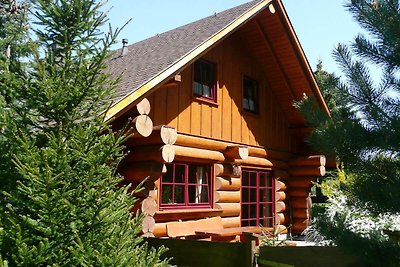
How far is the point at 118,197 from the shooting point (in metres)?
4.36

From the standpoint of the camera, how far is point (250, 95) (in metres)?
12.0

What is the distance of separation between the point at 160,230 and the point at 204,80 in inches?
142

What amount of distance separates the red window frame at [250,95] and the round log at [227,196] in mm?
2305

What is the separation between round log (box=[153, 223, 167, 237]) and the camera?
8.36 metres

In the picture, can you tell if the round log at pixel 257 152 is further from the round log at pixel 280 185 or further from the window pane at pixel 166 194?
the window pane at pixel 166 194

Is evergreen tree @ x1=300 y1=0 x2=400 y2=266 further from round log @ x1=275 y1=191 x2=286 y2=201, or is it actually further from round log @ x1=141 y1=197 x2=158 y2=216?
round log @ x1=275 y1=191 x2=286 y2=201

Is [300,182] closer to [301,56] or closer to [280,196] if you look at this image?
[280,196]

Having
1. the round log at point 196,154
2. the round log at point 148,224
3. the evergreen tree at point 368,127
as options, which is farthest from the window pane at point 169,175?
the evergreen tree at point 368,127

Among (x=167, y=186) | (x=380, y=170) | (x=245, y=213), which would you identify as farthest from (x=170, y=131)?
(x=245, y=213)

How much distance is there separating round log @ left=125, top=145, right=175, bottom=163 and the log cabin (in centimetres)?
2

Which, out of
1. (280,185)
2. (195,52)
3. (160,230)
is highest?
(195,52)

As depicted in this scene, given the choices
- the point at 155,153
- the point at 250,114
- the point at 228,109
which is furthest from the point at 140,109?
the point at 250,114

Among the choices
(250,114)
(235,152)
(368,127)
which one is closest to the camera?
(368,127)

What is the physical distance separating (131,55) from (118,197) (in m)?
7.13
